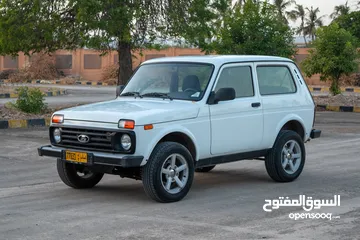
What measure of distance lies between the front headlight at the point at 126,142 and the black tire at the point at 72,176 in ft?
3.78

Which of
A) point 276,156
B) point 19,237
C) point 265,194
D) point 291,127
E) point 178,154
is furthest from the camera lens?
point 291,127

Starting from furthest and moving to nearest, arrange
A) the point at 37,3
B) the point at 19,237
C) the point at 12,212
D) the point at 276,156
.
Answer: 1. the point at 37,3
2. the point at 276,156
3. the point at 12,212
4. the point at 19,237

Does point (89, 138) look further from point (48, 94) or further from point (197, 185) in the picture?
point (48, 94)

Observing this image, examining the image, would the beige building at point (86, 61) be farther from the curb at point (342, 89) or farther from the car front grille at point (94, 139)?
the car front grille at point (94, 139)

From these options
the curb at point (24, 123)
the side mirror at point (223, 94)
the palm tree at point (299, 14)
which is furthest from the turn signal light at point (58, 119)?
the palm tree at point (299, 14)

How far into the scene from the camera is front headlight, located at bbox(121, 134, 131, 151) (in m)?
8.40

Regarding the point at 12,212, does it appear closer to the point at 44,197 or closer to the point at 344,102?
the point at 44,197

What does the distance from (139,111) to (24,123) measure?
1041cm

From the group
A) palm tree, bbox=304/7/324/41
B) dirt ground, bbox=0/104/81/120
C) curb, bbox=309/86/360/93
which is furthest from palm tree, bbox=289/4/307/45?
dirt ground, bbox=0/104/81/120

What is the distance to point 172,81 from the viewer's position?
31.6 feet

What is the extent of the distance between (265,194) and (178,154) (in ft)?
4.33

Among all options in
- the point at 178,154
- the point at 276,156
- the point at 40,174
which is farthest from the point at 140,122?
the point at 40,174

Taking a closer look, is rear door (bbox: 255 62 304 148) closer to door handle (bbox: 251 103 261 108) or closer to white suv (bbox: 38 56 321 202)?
white suv (bbox: 38 56 321 202)

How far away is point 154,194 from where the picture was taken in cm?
851
